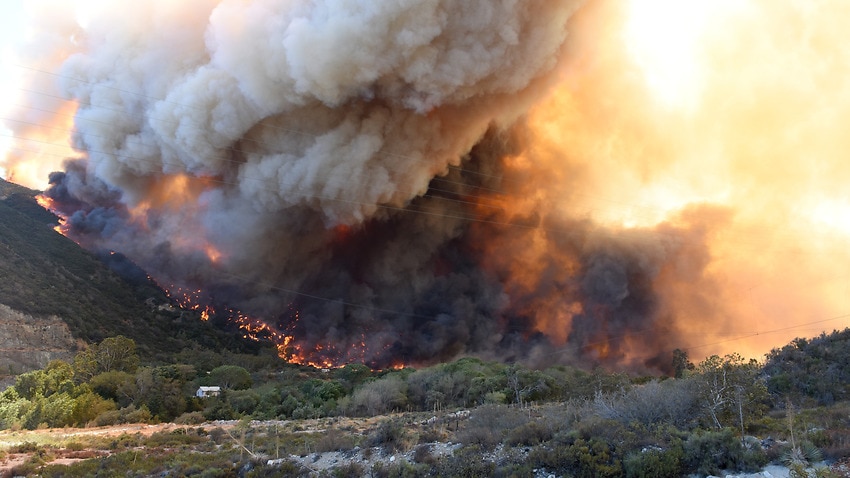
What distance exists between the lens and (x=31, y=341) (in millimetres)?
51438

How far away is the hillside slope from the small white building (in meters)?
18.7

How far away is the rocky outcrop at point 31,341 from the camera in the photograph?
48.5 m

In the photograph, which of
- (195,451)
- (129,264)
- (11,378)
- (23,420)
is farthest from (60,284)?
(195,451)

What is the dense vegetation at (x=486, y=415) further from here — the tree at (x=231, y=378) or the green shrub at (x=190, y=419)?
the tree at (x=231, y=378)

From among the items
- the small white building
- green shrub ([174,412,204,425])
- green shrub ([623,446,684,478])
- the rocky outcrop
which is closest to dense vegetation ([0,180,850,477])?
green shrub ([623,446,684,478])

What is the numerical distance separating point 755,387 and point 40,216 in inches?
3616

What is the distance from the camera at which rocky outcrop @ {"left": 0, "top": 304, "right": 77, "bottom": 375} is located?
48.5m

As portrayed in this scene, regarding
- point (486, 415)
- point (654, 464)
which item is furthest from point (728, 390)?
point (486, 415)

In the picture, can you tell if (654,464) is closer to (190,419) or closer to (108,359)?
(190,419)

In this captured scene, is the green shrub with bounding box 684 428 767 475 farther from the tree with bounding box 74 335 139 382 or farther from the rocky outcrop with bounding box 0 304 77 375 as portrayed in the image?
the rocky outcrop with bounding box 0 304 77 375

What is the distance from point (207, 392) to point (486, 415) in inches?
1111

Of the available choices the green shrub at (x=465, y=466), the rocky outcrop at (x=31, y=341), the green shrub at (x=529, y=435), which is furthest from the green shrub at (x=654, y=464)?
the rocky outcrop at (x=31, y=341)

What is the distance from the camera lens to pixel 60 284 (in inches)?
2456

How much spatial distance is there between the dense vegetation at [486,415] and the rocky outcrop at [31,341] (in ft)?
31.8
